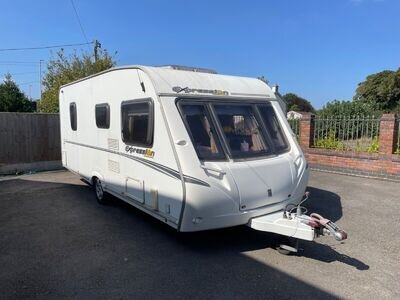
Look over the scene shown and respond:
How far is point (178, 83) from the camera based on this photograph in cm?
462

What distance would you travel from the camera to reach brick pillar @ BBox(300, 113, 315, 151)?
1107 cm

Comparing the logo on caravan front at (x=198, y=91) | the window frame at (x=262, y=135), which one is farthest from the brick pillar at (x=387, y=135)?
the logo on caravan front at (x=198, y=91)

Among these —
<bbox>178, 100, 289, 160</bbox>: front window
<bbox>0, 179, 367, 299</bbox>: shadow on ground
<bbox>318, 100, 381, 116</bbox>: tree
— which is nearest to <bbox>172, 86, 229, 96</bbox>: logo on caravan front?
<bbox>178, 100, 289, 160</bbox>: front window

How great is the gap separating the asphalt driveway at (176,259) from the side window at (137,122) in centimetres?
144

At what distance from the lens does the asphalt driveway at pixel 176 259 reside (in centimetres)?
350

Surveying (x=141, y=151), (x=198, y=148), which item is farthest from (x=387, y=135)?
(x=141, y=151)

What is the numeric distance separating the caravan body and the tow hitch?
0.15 metres

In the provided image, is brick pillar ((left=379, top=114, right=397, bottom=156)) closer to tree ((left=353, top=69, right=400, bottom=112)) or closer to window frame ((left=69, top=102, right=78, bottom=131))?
window frame ((left=69, top=102, right=78, bottom=131))

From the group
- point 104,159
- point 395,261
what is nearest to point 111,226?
point 104,159

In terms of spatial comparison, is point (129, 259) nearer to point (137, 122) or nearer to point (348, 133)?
point (137, 122)

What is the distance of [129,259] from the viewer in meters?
4.25

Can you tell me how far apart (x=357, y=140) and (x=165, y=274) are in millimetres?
8528

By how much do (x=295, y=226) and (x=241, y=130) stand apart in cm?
155

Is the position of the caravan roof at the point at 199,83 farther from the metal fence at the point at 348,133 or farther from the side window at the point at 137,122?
the metal fence at the point at 348,133
